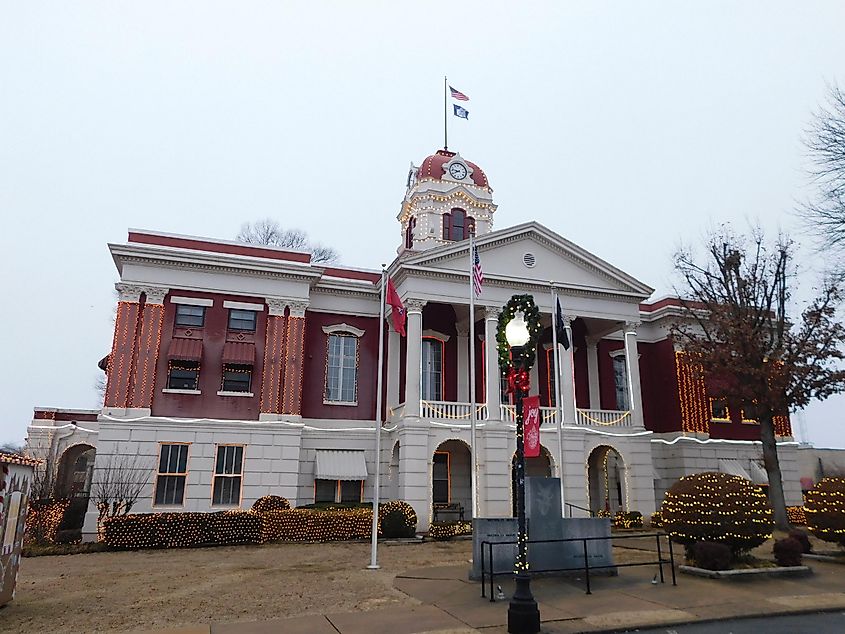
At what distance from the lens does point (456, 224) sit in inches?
1400

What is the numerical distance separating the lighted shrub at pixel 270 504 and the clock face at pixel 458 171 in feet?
68.1

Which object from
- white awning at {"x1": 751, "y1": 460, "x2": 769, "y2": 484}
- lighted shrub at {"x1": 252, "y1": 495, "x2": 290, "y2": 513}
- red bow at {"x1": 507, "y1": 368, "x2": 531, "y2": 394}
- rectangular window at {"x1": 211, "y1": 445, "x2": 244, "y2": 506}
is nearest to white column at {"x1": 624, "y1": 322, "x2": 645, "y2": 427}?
white awning at {"x1": 751, "y1": 460, "x2": 769, "y2": 484}

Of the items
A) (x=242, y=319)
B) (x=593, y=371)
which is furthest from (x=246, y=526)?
(x=593, y=371)

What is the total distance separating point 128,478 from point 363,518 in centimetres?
946

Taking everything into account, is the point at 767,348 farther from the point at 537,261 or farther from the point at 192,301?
the point at 192,301

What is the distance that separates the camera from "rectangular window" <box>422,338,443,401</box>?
30653 millimetres

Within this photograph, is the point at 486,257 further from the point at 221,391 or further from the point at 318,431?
the point at 221,391

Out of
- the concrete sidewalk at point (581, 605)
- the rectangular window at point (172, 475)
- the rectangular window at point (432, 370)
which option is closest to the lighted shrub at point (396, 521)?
the rectangular window at point (432, 370)

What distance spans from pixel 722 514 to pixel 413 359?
14.4 meters

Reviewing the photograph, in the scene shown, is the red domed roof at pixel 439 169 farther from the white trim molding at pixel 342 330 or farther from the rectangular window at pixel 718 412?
the rectangular window at pixel 718 412

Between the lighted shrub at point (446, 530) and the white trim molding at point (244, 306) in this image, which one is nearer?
the lighted shrub at point (446, 530)

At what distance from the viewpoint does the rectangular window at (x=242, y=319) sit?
1100 inches

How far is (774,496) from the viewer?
84.7 ft

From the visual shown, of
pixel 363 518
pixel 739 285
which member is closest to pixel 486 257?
pixel 739 285
